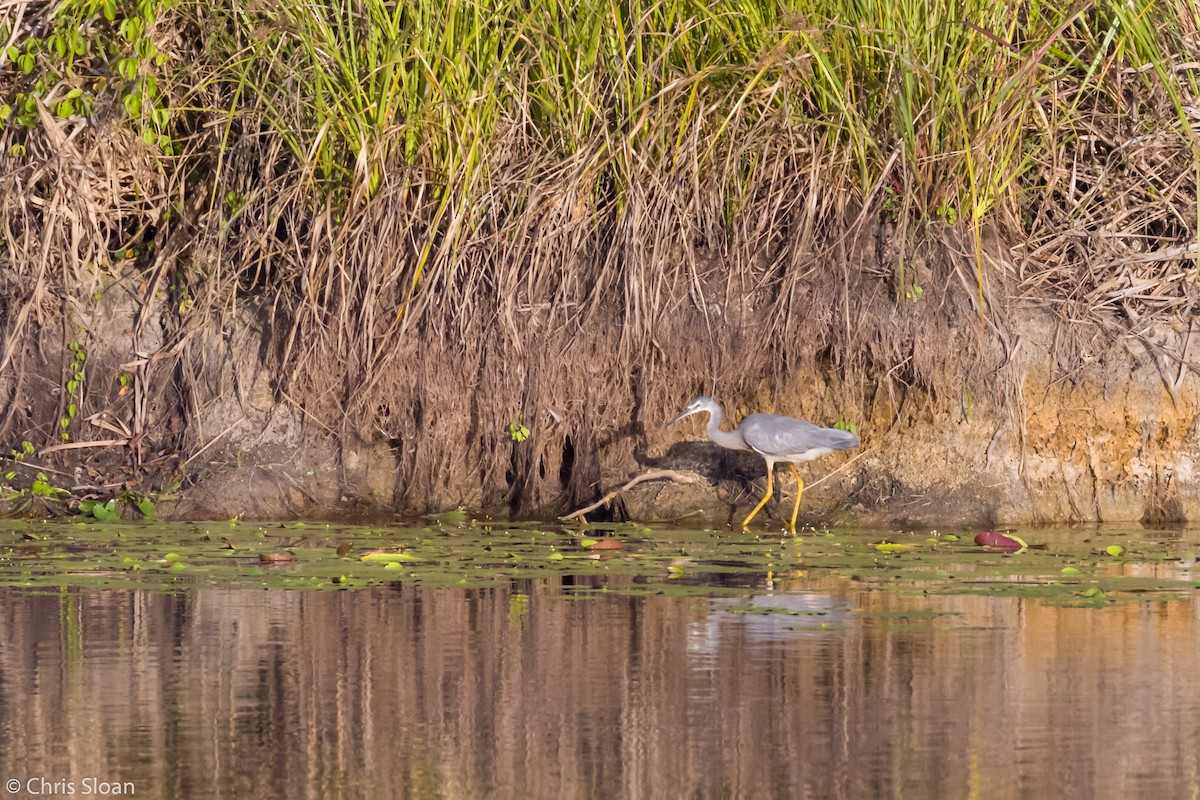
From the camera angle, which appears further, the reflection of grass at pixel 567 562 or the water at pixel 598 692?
the reflection of grass at pixel 567 562

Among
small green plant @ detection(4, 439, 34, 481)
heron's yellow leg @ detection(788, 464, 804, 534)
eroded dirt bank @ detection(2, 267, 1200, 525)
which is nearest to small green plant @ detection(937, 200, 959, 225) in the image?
eroded dirt bank @ detection(2, 267, 1200, 525)

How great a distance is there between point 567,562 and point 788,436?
150 cm

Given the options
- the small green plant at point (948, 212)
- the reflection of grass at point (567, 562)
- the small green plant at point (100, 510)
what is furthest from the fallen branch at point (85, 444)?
the small green plant at point (948, 212)

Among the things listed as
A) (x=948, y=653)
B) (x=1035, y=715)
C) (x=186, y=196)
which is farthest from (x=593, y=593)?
(x=186, y=196)

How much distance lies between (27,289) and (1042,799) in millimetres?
6318

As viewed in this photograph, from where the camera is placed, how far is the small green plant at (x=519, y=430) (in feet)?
27.5

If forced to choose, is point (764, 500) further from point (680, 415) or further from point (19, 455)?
point (19, 455)

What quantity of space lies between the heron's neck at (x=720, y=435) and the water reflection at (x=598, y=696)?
84.4 inches

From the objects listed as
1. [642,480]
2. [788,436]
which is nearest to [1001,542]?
[788,436]

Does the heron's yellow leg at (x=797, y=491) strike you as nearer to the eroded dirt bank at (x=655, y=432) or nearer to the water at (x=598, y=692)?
the eroded dirt bank at (x=655, y=432)

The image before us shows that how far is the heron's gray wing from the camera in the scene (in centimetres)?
794

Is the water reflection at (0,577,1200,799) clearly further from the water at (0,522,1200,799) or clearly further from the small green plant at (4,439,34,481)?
the small green plant at (4,439,34,481)

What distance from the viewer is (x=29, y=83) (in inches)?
345

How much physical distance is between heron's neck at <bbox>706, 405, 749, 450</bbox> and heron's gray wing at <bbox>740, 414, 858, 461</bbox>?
2.9 inches
